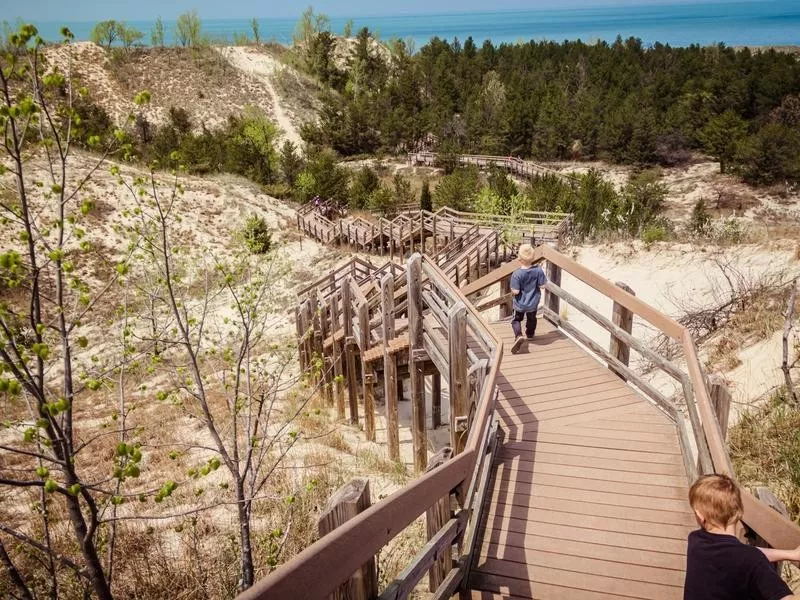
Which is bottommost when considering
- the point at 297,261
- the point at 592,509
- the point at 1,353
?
the point at 297,261

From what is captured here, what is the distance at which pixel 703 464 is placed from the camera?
148 inches

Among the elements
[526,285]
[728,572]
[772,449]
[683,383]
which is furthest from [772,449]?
[728,572]

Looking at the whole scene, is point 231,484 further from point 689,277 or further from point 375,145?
point 375,145

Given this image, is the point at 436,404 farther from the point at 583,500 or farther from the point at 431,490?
the point at 431,490

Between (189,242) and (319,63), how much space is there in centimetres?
4787

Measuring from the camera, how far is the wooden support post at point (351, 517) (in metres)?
2.20

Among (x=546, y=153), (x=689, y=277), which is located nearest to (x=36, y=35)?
(x=689, y=277)

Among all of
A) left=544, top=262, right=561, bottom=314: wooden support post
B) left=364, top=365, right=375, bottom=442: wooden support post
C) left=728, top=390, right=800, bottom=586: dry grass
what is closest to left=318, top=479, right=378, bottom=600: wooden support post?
left=728, top=390, right=800, bottom=586: dry grass

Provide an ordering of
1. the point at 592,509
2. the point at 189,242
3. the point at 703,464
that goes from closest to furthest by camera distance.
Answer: the point at 703,464 → the point at 592,509 → the point at 189,242

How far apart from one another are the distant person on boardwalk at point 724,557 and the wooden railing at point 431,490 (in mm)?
1197

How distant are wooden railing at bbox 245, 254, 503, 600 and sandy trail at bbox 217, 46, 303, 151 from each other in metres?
52.7

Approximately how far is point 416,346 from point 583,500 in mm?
3547

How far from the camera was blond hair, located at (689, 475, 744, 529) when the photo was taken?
250 cm

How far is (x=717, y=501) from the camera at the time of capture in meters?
2.53
